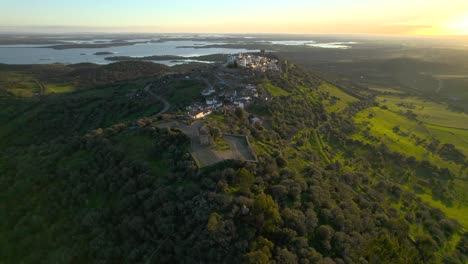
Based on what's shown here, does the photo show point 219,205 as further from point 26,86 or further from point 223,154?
point 26,86

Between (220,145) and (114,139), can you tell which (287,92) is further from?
(114,139)

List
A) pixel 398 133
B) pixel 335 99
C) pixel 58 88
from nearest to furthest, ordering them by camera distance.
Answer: pixel 398 133 → pixel 335 99 → pixel 58 88

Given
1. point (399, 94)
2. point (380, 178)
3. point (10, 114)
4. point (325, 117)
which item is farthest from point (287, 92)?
point (399, 94)

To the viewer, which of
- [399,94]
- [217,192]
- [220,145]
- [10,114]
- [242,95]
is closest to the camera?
[217,192]

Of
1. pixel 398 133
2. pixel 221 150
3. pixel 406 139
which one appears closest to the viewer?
pixel 221 150

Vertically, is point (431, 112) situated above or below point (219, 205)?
below

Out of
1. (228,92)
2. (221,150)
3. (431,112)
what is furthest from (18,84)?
(431,112)

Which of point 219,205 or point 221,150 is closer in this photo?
point 219,205

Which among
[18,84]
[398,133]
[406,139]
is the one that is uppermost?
[18,84]
